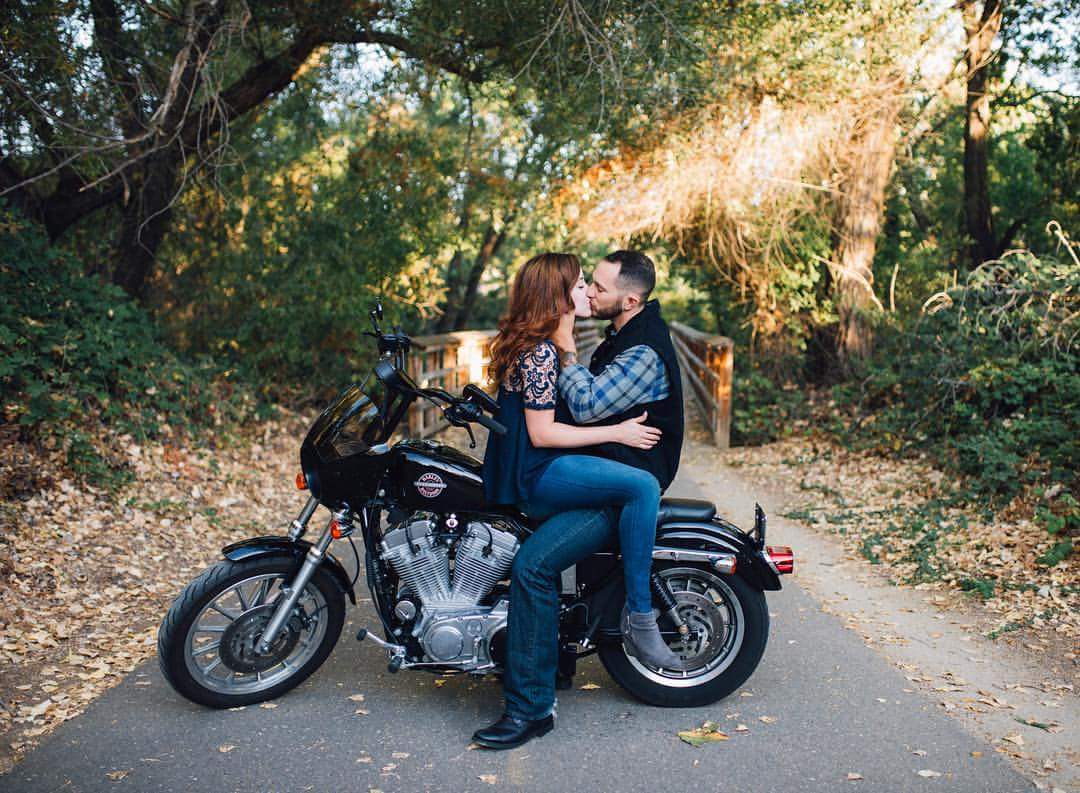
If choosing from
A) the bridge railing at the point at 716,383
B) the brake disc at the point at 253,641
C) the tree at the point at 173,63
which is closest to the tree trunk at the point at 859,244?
the bridge railing at the point at 716,383

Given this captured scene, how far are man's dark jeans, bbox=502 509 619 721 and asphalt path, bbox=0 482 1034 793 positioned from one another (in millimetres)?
190

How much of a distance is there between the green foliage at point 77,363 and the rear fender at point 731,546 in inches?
196

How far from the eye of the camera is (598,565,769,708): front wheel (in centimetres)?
414

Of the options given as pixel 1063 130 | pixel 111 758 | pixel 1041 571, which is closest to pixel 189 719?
pixel 111 758

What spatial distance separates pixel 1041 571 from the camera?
19.9 feet

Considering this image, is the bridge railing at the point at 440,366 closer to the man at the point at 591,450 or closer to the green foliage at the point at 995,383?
the green foliage at the point at 995,383

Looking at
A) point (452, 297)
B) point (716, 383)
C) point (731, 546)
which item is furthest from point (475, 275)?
point (731, 546)

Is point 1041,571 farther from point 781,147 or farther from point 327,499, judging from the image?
point 781,147

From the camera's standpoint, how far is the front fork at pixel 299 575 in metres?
3.99

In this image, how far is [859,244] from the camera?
42.3ft

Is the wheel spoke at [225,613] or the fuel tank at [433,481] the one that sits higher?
the fuel tank at [433,481]

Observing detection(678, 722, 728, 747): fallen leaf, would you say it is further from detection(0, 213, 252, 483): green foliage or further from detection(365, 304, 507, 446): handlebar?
detection(0, 213, 252, 483): green foliage

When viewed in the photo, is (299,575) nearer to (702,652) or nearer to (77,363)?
(702,652)

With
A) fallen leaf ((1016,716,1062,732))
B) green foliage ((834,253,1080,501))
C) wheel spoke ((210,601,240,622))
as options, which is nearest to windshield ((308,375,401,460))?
wheel spoke ((210,601,240,622))
